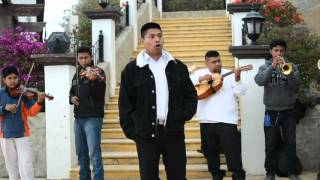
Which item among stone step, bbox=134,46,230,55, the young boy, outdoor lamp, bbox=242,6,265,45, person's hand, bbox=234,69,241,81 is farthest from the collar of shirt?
stone step, bbox=134,46,230,55

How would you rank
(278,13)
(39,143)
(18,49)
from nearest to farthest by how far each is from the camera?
(39,143), (18,49), (278,13)

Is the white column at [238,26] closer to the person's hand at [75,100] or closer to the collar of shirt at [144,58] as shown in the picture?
the person's hand at [75,100]

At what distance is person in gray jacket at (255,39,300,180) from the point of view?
24.0ft

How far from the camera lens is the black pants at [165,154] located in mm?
5090

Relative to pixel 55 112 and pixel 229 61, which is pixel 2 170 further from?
pixel 229 61

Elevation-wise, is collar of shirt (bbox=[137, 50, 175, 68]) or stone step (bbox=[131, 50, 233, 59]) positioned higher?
collar of shirt (bbox=[137, 50, 175, 68])

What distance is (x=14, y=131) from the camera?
23.3 feet

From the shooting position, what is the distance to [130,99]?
515cm

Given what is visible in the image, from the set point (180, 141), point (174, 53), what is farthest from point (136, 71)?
point (174, 53)

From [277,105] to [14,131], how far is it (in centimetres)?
333

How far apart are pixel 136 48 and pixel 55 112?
17.0 feet

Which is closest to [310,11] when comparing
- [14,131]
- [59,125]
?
[59,125]

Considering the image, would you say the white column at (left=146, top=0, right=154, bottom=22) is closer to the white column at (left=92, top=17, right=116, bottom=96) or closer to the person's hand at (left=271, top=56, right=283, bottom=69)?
the white column at (left=92, top=17, right=116, bottom=96)

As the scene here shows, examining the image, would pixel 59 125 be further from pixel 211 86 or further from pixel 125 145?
pixel 211 86
